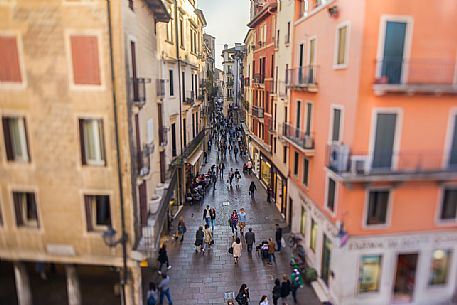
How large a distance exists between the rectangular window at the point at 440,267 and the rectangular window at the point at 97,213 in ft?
44.5

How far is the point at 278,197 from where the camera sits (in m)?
26.4

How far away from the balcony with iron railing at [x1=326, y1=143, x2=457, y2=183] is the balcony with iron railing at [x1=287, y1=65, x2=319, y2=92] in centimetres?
508

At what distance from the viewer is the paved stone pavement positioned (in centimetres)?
1571

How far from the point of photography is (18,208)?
12.5 meters

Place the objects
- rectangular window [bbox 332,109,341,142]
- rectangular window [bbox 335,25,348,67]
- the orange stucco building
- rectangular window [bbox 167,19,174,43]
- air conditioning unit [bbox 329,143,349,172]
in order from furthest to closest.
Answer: rectangular window [bbox 167,19,174,43] → rectangular window [bbox 332,109,341,142] → rectangular window [bbox 335,25,348,67] → air conditioning unit [bbox 329,143,349,172] → the orange stucco building

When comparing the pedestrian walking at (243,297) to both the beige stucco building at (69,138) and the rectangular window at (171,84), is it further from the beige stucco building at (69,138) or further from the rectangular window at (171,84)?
the rectangular window at (171,84)

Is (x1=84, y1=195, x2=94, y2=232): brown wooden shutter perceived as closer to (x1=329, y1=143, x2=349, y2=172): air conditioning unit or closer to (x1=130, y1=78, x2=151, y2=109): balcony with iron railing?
(x1=130, y1=78, x2=151, y2=109): balcony with iron railing

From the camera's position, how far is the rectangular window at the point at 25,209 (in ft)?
40.9

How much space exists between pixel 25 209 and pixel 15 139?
2.70m

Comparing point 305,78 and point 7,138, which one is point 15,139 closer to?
point 7,138

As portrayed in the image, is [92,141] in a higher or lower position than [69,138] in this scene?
lower

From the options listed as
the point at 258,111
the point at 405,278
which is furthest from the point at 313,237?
the point at 258,111

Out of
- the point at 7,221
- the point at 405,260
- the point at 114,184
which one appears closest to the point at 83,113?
the point at 114,184

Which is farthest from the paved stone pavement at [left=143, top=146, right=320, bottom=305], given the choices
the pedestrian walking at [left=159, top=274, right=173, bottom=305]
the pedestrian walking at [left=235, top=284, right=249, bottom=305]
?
the pedestrian walking at [left=235, top=284, right=249, bottom=305]
